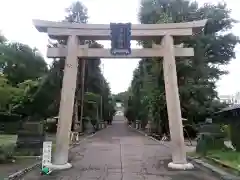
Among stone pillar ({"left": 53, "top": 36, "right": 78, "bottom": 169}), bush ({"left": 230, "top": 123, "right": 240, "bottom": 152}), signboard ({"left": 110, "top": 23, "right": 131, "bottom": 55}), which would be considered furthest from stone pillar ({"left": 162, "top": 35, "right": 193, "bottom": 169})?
bush ({"left": 230, "top": 123, "right": 240, "bottom": 152})

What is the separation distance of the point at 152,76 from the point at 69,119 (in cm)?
2019

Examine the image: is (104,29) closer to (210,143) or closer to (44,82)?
(210,143)

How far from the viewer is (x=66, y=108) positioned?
14.9 metres

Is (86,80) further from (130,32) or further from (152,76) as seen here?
(130,32)

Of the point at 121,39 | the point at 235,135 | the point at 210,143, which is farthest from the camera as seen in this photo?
the point at 210,143

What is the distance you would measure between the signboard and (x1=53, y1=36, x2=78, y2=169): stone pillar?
1676mm

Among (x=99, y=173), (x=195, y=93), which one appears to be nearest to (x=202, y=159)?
(x=99, y=173)

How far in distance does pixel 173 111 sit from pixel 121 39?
3.84m

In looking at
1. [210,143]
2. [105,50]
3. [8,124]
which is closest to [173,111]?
[105,50]

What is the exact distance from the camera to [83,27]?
51.4 ft

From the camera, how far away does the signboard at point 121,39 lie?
50.9ft

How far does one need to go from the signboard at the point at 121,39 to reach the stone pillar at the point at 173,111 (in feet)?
5.40

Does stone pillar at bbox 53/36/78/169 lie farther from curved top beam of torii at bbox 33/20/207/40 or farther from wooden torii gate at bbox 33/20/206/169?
curved top beam of torii at bbox 33/20/207/40

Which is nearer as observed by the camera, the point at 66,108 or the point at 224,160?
the point at 224,160
